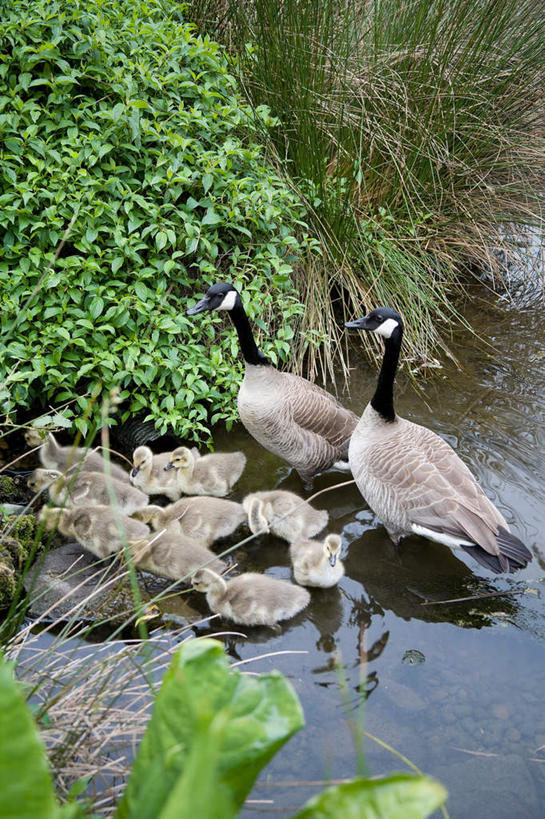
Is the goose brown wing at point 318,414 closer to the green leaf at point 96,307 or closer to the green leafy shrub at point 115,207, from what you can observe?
the green leafy shrub at point 115,207

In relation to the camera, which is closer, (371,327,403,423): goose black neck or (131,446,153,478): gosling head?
(371,327,403,423): goose black neck

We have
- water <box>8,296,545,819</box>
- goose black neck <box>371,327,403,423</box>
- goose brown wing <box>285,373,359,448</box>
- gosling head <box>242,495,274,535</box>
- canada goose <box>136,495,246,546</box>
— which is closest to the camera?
water <box>8,296,545,819</box>

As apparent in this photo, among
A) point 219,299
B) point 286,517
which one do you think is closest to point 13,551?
point 286,517

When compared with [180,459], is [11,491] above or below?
below

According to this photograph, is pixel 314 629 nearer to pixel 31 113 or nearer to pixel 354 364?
pixel 354 364

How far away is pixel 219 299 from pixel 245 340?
35 centimetres

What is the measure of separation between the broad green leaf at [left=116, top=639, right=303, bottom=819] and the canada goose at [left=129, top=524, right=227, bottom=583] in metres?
2.83

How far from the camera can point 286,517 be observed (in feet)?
14.7

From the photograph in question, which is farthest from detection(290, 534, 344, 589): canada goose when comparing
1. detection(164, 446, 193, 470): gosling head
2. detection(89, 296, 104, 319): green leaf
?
detection(89, 296, 104, 319): green leaf

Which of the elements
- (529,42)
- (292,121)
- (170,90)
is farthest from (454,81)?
(170,90)

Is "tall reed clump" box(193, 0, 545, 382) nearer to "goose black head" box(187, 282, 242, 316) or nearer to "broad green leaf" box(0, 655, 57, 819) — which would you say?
"goose black head" box(187, 282, 242, 316)

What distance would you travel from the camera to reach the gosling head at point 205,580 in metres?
3.88

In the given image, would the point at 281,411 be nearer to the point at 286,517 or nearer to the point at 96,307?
the point at 286,517

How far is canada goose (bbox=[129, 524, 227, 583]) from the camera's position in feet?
13.4
